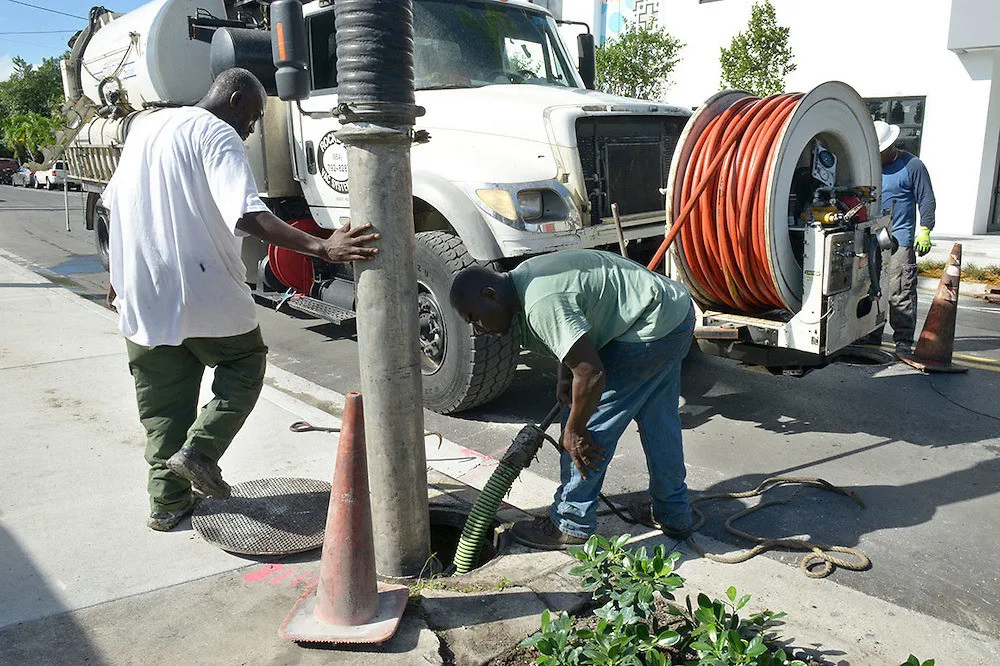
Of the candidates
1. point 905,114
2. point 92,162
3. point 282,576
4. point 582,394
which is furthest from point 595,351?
point 905,114

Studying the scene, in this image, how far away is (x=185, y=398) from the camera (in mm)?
3621

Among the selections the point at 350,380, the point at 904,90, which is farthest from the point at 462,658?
the point at 904,90

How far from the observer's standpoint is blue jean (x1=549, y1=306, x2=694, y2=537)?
3301mm

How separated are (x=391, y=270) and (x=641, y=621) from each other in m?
1.45

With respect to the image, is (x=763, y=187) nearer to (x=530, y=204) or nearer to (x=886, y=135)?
(x=530, y=204)

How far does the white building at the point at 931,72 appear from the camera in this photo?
14008 millimetres

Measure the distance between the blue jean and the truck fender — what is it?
1.83 meters

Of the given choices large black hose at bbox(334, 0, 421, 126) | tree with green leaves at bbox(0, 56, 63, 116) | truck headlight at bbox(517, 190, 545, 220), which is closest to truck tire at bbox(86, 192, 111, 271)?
truck headlight at bbox(517, 190, 545, 220)

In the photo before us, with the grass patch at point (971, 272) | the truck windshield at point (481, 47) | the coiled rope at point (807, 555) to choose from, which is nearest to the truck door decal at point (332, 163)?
the truck windshield at point (481, 47)

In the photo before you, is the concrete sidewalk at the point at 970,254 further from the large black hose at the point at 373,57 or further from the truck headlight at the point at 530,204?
the large black hose at the point at 373,57

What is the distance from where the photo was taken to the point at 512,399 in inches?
229

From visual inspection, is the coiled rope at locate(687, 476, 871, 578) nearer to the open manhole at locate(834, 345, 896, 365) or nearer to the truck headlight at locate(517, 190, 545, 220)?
the open manhole at locate(834, 345, 896, 365)

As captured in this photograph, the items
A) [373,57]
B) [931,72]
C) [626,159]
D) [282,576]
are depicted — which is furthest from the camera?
[931,72]

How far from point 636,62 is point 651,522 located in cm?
1431
